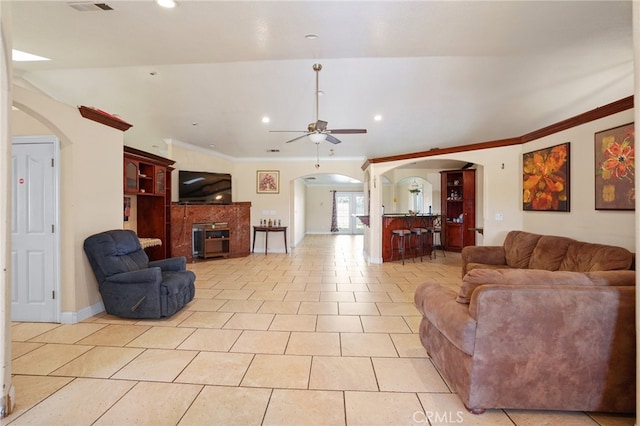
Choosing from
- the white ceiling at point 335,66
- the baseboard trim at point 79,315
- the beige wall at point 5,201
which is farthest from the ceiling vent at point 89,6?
the baseboard trim at point 79,315

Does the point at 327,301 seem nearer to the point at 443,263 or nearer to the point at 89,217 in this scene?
the point at 89,217

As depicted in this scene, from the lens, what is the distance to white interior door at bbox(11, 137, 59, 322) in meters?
3.09

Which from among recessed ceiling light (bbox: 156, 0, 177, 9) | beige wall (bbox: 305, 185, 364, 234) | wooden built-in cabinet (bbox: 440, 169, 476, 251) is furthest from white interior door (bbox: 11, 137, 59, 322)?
beige wall (bbox: 305, 185, 364, 234)

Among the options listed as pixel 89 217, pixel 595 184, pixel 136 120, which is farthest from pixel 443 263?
pixel 136 120

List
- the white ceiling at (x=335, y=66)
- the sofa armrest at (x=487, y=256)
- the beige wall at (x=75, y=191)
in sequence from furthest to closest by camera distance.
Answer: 1. the sofa armrest at (x=487, y=256)
2. the beige wall at (x=75, y=191)
3. the white ceiling at (x=335, y=66)

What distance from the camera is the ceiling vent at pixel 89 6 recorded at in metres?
2.30

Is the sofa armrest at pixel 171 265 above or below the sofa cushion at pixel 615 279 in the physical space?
below

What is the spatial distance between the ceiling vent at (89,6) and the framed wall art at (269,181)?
237 inches

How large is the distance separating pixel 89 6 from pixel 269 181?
20.0 ft

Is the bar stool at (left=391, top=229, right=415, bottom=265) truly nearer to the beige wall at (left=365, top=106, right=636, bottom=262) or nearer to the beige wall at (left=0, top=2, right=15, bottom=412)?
the beige wall at (left=365, top=106, right=636, bottom=262)

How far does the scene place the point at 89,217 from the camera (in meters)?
3.33

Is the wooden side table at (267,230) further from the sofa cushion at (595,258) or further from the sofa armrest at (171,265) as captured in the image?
the sofa cushion at (595,258)

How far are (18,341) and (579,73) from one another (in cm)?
741

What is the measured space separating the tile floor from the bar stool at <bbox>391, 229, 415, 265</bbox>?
9.22ft
